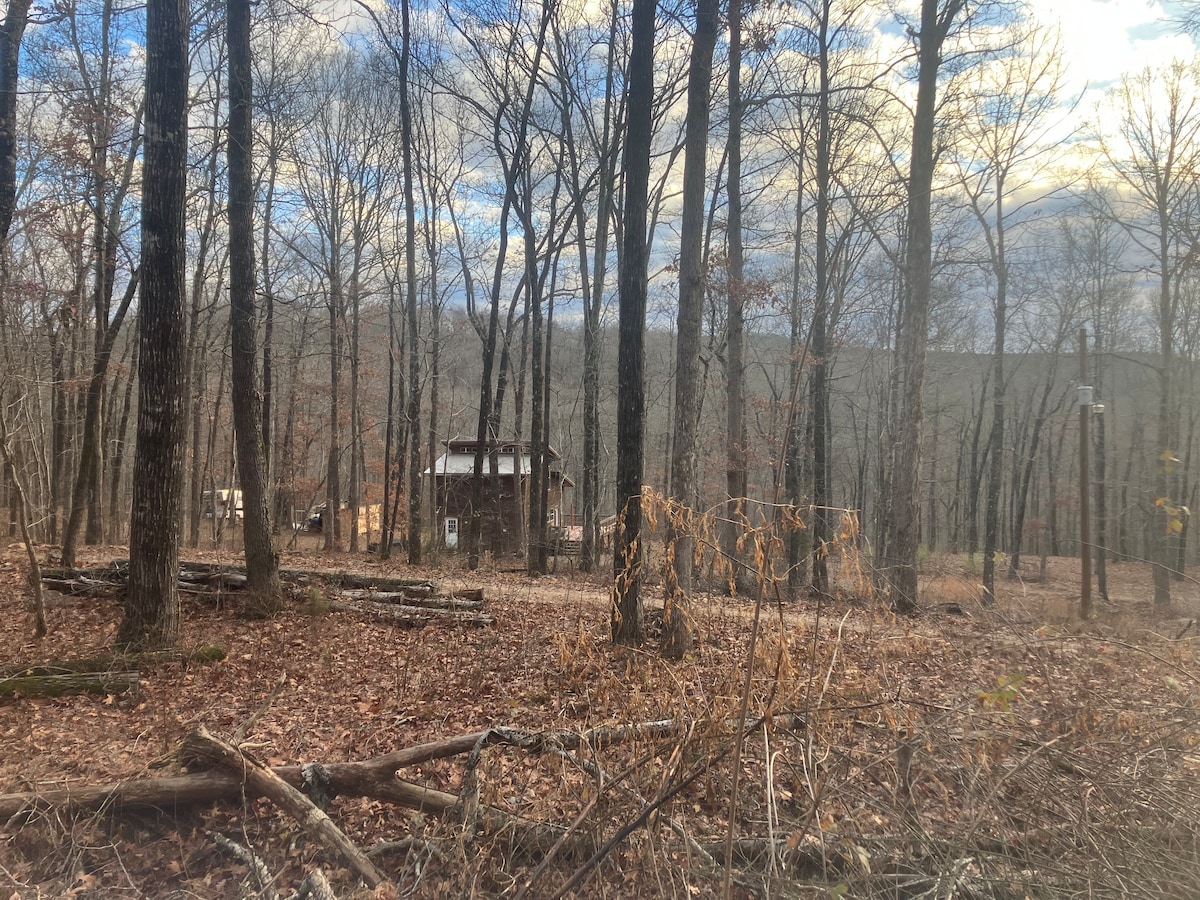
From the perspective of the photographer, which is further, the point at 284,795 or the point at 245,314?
the point at 245,314

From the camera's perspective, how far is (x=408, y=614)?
8828 mm

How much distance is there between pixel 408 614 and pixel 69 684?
384 centimetres

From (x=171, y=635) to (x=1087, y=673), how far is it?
28.5 feet

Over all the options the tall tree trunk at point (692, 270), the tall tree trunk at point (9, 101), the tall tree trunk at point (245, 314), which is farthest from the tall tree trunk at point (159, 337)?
the tall tree trunk at point (692, 270)

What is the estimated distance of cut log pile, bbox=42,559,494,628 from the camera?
8.64m

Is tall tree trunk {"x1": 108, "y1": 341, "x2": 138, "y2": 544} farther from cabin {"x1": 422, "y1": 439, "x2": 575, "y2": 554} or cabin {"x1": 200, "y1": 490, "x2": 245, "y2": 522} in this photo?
cabin {"x1": 422, "y1": 439, "x2": 575, "y2": 554}

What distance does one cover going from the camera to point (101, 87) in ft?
41.9

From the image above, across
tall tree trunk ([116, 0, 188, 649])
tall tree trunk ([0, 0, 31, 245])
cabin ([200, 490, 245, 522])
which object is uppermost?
tall tree trunk ([0, 0, 31, 245])

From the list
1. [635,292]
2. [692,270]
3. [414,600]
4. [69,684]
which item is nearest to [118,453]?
[414,600]

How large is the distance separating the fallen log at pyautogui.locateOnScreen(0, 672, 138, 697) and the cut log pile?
2.73 m

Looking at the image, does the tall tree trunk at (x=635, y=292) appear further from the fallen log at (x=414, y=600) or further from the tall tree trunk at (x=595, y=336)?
the tall tree trunk at (x=595, y=336)

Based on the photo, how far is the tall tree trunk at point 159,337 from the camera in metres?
6.23

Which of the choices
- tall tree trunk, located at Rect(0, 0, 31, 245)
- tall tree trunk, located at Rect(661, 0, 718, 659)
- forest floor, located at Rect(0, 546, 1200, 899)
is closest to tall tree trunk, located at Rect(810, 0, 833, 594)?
tall tree trunk, located at Rect(661, 0, 718, 659)

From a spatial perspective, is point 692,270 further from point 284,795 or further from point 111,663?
point 111,663
